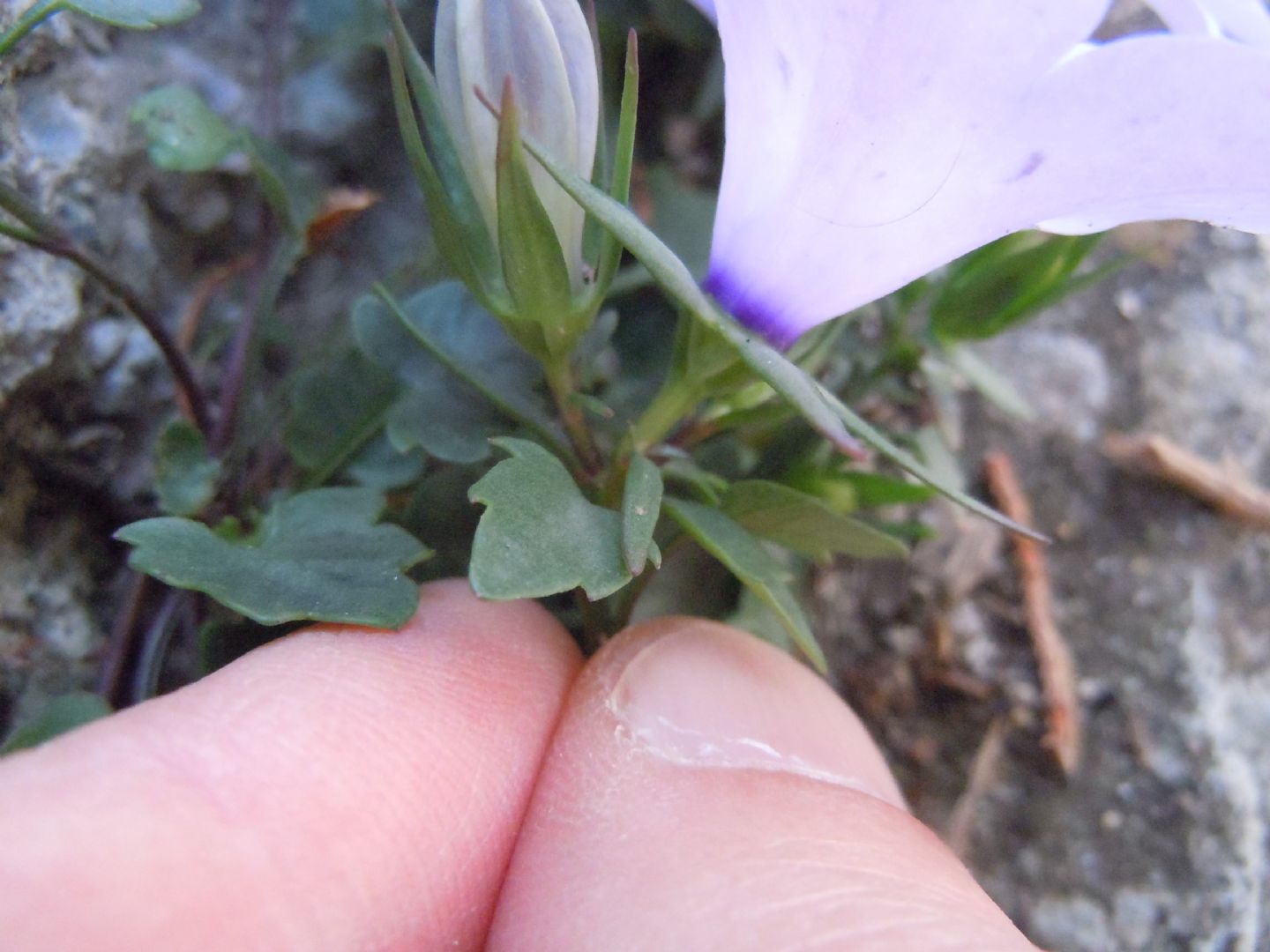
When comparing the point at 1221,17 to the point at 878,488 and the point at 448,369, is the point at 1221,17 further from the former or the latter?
the point at 448,369

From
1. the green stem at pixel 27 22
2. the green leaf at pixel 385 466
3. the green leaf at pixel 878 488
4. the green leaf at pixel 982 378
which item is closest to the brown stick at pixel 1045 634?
the green leaf at pixel 982 378

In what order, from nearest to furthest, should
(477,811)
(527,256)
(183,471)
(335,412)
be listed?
1. (527,256)
2. (477,811)
3. (183,471)
4. (335,412)

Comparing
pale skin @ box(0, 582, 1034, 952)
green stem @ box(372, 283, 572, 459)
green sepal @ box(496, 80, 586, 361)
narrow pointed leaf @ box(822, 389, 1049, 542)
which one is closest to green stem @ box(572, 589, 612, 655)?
pale skin @ box(0, 582, 1034, 952)

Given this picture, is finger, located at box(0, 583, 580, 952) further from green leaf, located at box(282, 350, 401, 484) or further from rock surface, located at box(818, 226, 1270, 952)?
rock surface, located at box(818, 226, 1270, 952)

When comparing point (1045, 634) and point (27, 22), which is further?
point (1045, 634)

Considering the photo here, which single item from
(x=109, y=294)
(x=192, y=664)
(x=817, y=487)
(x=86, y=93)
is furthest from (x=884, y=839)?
(x=86, y=93)

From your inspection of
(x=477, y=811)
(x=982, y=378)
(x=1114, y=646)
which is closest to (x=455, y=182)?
(x=477, y=811)

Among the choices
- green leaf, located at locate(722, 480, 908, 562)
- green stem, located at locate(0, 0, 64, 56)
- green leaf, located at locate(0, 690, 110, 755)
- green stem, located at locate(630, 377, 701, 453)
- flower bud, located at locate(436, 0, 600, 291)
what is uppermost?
green stem, located at locate(0, 0, 64, 56)
